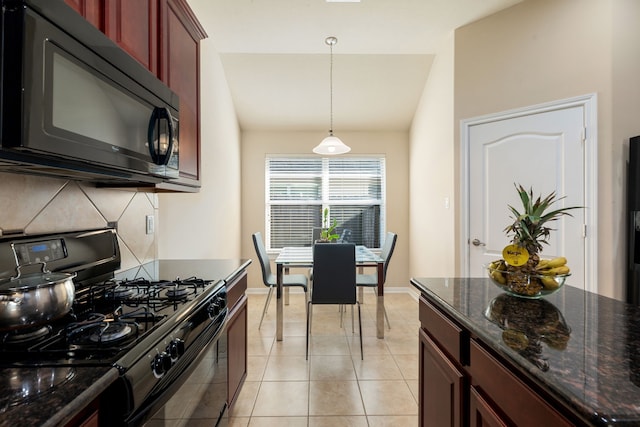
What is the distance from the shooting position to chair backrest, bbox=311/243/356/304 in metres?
2.65

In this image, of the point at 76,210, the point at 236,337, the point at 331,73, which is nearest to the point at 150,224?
the point at 76,210

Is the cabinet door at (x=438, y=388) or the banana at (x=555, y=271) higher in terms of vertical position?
the banana at (x=555, y=271)

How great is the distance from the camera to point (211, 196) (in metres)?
3.12

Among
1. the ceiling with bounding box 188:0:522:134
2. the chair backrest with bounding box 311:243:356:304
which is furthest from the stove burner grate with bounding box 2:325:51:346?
the ceiling with bounding box 188:0:522:134

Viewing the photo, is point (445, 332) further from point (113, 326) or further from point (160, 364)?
point (113, 326)

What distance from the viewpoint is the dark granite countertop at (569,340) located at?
23.2 inches

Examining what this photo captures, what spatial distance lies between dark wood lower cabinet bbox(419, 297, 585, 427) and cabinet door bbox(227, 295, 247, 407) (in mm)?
945

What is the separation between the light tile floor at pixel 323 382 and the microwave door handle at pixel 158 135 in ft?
2.67

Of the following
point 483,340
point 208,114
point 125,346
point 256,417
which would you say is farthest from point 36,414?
point 208,114

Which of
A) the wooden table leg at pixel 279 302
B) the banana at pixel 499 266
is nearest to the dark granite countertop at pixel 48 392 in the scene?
the banana at pixel 499 266

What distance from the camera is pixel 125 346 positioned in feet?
2.51

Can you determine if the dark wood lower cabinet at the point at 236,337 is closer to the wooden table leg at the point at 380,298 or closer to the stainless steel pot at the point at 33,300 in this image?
the stainless steel pot at the point at 33,300

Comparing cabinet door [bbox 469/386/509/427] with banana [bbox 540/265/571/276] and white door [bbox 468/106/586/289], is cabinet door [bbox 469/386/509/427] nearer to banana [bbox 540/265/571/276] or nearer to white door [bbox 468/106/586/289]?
banana [bbox 540/265/571/276]

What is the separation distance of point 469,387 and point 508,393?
24cm
